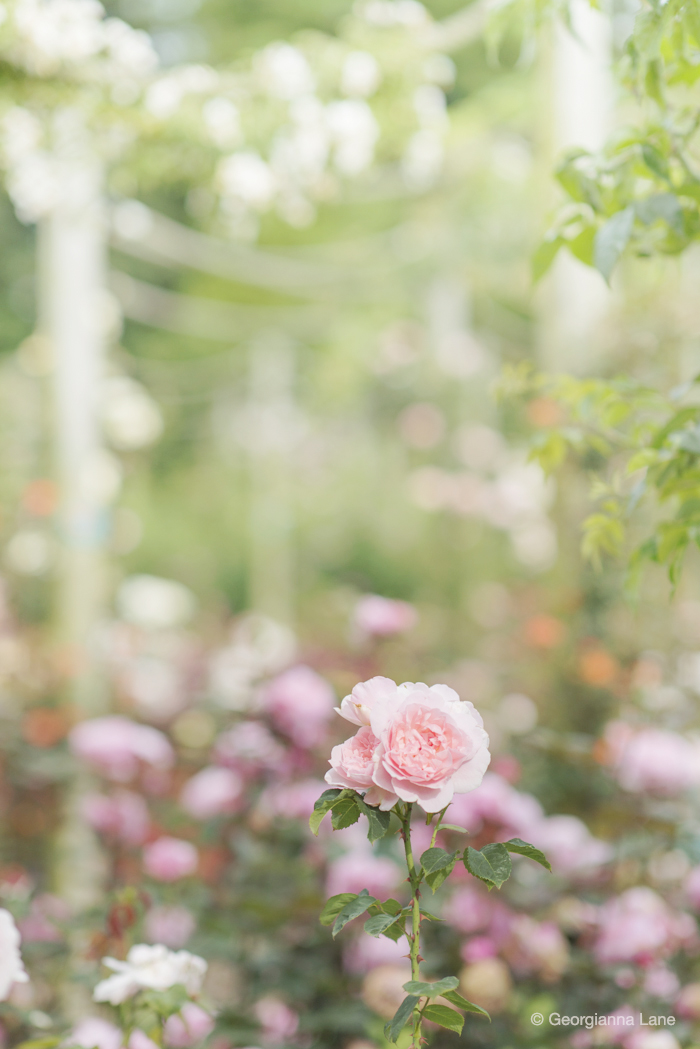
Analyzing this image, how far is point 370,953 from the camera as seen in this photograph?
4.07 feet

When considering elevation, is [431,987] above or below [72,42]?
below

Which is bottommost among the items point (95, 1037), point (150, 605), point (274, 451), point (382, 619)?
point (95, 1037)

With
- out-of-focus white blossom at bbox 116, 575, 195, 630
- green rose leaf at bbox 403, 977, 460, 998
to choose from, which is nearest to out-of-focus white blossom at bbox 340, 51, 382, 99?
green rose leaf at bbox 403, 977, 460, 998

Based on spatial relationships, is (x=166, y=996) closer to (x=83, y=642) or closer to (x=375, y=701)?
(x=375, y=701)

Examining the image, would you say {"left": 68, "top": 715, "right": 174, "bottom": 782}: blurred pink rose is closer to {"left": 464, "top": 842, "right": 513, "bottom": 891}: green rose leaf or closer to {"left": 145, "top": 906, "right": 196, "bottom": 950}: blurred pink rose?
{"left": 145, "top": 906, "right": 196, "bottom": 950}: blurred pink rose

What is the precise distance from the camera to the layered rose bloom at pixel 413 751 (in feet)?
1.87

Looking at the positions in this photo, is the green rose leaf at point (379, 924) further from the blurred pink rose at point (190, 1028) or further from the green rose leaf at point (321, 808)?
the blurred pink rose at point (190, 1028)

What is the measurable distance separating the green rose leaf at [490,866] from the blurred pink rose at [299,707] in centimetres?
73

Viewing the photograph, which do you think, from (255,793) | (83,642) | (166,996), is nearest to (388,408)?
(83,642)

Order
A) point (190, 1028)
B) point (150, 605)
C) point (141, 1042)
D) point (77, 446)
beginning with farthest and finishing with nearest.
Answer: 1. point (150, 605)
2. point (77, 446)
3. point (190, 1028)
4. point (141, 1042)

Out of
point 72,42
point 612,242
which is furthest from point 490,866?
point 72,42

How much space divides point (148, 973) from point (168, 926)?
0.72m

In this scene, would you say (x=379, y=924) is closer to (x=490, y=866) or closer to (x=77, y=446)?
(x=490, y=866)

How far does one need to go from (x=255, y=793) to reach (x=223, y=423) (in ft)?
27.5
